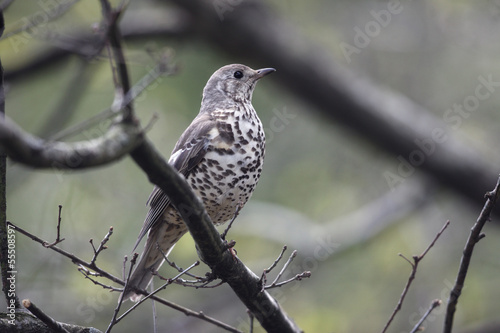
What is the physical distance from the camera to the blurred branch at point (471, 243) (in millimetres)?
3020

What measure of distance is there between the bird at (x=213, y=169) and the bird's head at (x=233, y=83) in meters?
0.20

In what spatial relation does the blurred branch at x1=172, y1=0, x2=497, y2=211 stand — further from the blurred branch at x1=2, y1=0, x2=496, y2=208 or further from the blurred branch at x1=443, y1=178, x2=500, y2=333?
the blurred branch at x1=443, y1=178, x2=500, y2=333

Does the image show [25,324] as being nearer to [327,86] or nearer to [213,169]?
[213,169]

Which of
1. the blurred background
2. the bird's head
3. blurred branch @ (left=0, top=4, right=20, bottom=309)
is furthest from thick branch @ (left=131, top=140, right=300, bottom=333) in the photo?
the blurred background

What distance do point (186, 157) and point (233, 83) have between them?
3.47 ft

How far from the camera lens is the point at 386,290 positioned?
8.14 m

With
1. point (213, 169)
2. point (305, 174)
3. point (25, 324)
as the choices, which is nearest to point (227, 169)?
point (213, 169)

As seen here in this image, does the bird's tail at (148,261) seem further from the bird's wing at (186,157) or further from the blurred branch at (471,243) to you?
the blurred branch at (471,243)

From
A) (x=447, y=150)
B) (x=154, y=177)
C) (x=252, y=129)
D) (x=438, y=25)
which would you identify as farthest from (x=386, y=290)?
(x=154, y=177)

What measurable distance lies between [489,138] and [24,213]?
635 centimetres

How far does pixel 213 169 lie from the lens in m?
4.34

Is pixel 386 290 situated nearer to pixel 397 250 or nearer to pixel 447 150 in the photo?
pixel 397 250

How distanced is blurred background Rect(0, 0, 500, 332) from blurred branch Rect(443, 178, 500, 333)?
2.61 m

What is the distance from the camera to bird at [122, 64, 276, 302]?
4.34 m
